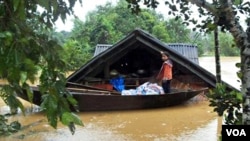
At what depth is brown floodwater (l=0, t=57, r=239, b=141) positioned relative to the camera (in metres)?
6.16

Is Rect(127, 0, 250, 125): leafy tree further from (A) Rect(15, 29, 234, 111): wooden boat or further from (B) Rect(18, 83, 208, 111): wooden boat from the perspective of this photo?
(B) Rect(18, 83, 208, 111): wooden boat

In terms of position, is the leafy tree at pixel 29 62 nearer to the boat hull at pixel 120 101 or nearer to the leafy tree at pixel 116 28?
the boat hull at pixel 120 101

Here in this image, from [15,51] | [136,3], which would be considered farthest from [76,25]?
[15,51]

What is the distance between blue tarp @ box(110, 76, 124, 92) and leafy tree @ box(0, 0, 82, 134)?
8.67m

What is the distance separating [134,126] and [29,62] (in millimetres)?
5908

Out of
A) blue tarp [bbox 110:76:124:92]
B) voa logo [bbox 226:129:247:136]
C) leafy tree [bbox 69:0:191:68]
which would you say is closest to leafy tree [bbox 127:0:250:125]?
voa logo [bbox 226:129:247:136]

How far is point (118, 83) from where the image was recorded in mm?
10547

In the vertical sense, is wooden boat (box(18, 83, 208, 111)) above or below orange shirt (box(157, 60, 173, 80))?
below

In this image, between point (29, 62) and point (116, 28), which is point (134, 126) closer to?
point (29, 62)

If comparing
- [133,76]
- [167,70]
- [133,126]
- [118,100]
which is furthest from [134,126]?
[133,76]

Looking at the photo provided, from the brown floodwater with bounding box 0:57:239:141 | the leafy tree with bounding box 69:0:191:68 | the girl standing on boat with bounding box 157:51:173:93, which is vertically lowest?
the brown floodwater with bounding box 0:57:239:141

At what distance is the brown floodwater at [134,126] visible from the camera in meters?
6.16

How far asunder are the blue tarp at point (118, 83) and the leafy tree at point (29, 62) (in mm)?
8667

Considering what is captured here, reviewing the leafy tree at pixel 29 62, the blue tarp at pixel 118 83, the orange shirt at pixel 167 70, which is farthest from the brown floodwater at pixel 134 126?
the leafy tree at pixel 29 62
